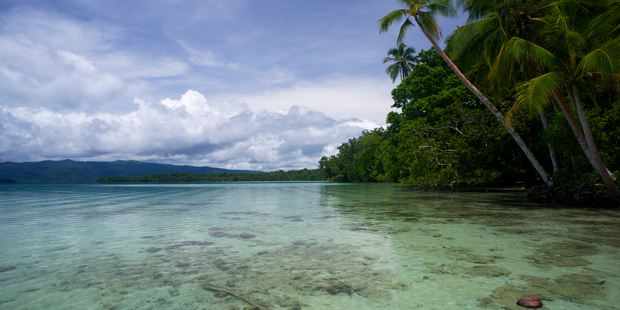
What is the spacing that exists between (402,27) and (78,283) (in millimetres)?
16671

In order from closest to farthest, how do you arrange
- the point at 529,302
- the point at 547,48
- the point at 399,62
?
the point at 529,302, the point at 547,48, the point at 399,62

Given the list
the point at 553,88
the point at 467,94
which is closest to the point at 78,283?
the point at 553,88

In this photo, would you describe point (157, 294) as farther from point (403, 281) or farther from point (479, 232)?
point (479, 232)

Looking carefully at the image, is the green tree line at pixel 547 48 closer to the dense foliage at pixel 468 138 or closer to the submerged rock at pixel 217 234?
the dense foliage at pixel 468 138

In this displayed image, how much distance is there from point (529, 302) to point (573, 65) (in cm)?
1106

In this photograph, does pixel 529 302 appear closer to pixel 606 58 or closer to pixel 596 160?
pixel 606 58

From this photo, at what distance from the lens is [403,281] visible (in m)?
3.60

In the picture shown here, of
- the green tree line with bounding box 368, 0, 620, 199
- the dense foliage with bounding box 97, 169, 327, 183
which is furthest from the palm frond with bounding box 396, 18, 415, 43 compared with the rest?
the dense foliage with bounding box 97, 169, 327, 183

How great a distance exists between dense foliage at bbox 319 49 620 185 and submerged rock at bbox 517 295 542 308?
1196 centimetres

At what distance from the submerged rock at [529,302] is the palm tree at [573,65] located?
27.4ft

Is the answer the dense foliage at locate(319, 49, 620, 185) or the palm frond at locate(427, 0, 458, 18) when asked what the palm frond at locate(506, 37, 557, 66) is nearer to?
the dense foliage at locate(319, 49, 620, 185)

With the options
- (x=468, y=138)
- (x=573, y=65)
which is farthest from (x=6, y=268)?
(x=468, y=138)

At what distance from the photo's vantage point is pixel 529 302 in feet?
9.23

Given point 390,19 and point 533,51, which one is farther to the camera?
point 390,19
